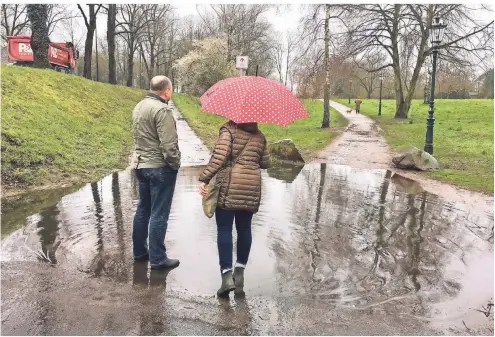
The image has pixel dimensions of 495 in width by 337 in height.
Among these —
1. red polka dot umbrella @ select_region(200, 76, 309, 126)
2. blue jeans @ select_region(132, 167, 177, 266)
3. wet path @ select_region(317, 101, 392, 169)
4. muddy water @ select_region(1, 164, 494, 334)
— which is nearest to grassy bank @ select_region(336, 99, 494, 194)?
wet path @ select_region(317, 101, 392, 169)

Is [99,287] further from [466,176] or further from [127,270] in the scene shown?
[466,176]

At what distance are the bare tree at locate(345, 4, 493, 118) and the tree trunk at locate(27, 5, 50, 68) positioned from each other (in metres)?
15.6

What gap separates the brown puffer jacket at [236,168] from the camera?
391cm

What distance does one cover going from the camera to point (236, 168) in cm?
394

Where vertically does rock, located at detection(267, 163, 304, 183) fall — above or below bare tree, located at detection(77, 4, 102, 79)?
below

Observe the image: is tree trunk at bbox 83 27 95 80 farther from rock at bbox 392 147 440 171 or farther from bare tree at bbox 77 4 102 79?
rock at bbox 392 147 440 171

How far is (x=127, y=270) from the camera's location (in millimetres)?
4500

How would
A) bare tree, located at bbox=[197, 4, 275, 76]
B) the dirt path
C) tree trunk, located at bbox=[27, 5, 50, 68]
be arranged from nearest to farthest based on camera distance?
the dirt path, tree trunk, located at bbox=[27, 5, 50, 68], bare tree, located at bbox=[197, 4, 275, 76]

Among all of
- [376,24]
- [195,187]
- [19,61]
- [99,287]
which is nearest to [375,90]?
[376,24]

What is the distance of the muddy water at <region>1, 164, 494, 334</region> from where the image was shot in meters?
3.55

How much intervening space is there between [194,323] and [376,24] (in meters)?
26.7

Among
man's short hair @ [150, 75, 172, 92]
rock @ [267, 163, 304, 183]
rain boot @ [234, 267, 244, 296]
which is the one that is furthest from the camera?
rock @ [267, 163, 304, 183]

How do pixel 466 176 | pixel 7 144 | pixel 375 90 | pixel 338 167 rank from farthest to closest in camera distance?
pixel 375 90, pixel 338 167, pixel 466 176, pixel 7 144

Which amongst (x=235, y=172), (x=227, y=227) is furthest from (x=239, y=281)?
(x=235, y=172)
